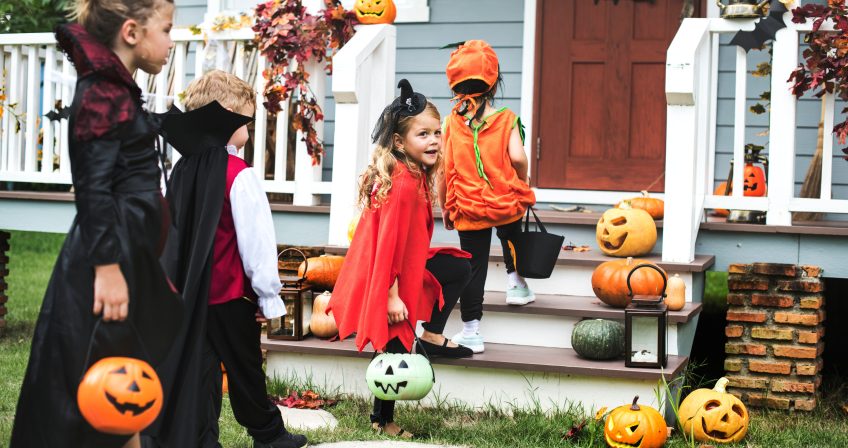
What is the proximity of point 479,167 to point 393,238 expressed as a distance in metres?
0.92

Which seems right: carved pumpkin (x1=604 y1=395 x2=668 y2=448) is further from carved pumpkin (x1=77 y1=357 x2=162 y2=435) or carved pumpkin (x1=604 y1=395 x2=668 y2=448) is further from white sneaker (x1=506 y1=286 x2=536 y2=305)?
carved pumpkin (x1=77 y1=357 x2=162 y2=435)

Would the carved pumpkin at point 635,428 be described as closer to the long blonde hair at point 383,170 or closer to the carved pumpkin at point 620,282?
the carved pumpkin at point 620,282

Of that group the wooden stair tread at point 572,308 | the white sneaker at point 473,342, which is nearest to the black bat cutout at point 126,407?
the white sneaker at point 473,342

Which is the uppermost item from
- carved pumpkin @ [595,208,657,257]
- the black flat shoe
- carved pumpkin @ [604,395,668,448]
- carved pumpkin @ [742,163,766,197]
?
carved pumpkin @ [742,163,766,197]

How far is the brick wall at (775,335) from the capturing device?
17.3 feet

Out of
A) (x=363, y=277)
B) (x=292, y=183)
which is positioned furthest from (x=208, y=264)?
(x=292, y=183)

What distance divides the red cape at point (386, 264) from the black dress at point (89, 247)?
4.98 feet

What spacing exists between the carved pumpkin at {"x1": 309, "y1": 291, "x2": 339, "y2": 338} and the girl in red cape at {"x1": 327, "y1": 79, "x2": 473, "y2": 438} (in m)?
0.79

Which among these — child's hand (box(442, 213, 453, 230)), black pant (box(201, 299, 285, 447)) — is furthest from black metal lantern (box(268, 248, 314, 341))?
black pant (box(201, 299, 285, 447))

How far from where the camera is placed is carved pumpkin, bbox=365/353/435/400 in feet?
13.8

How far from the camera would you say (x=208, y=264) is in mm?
3656

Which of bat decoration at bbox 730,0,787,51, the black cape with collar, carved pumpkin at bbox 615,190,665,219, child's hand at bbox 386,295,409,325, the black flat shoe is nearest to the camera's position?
the black cape with collar

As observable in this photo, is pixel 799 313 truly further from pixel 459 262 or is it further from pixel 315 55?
pixel 315 55

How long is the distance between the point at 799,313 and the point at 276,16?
3440 mm
